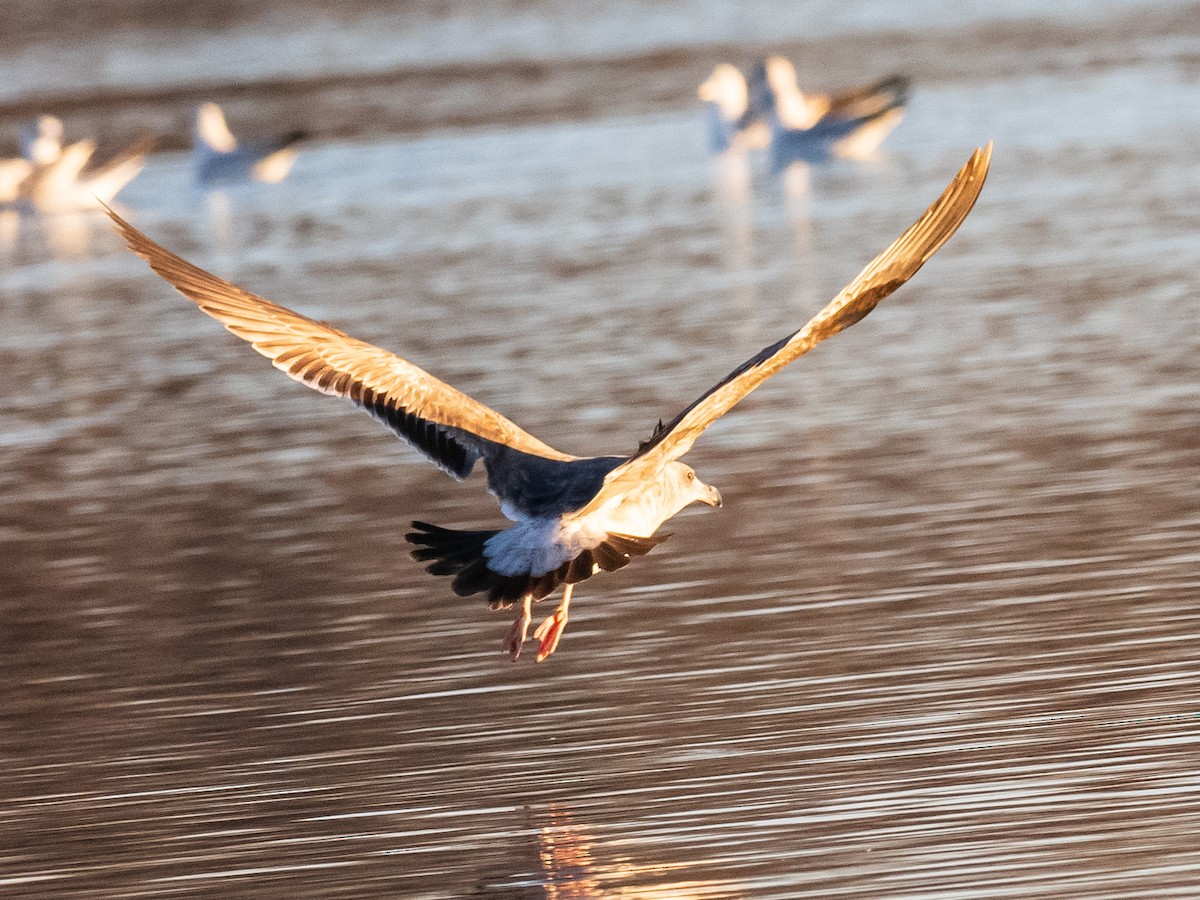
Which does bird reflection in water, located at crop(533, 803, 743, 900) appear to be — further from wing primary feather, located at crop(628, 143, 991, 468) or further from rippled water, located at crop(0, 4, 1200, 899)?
→ wing primary feather, located at crop(628, 143, 991, 468)

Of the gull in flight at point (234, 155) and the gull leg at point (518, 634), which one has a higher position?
the gull in flight at point (234, 155)

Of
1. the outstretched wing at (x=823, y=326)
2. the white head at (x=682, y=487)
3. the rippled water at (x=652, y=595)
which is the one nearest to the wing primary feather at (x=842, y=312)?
the outstretched wing at (x=823, y=326)

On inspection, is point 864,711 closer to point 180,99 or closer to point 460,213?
point 460,213

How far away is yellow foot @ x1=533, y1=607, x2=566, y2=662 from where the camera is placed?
766cm

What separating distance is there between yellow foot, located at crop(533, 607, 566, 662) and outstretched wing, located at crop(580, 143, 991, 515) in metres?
0.49

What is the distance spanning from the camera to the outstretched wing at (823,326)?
282 inches

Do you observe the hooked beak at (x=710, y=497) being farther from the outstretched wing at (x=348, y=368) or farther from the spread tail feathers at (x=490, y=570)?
the spread tail feathers at (x=490, y=570)

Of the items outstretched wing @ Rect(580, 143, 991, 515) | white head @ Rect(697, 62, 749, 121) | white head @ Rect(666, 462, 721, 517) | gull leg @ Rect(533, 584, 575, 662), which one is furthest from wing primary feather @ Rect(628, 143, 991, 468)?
white head @ Rect(697, 62, 749, 121)

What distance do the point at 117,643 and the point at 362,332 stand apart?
22.9ft

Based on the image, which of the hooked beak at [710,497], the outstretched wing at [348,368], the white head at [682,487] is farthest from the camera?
the hooked beak at [710,497]

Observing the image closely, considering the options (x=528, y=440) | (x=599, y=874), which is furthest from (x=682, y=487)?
(x=599, y=874)

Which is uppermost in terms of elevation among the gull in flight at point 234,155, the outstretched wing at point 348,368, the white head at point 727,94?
the gull in flight at point 234,155

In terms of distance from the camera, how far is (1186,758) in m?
6.41

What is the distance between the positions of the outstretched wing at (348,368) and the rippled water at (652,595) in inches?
29.8
